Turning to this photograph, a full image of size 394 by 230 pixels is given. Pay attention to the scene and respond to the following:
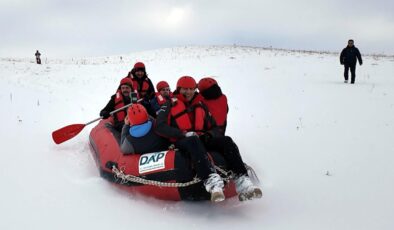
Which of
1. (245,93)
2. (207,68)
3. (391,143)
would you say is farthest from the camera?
(207,68)

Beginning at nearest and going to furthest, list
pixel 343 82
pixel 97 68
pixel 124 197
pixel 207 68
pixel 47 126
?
1. pixel 124 197
2. pixel 47 126
3. pixel 343 82
4. pixel 207 68
5. pixel 97 68

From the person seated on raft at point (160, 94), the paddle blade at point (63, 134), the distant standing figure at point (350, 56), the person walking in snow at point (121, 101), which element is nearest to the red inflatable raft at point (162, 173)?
the person walking in snow at point (121, 101)

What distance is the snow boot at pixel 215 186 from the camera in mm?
3838

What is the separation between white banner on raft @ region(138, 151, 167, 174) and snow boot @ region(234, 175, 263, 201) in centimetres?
88

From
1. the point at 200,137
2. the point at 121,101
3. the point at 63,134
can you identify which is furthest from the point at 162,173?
the point at 63,134

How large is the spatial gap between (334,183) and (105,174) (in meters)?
3.02

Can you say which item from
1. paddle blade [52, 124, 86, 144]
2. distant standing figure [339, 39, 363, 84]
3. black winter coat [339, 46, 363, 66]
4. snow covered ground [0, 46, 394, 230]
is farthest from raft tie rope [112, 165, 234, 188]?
black winter coat [339, 46, 363, 66]

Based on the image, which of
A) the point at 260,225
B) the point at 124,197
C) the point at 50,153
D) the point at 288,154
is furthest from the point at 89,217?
the point at 288,154

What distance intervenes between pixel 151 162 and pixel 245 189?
1.13 metres

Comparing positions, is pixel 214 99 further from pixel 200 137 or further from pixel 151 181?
pixel 151 181

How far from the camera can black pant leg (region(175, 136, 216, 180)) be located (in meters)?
4.08

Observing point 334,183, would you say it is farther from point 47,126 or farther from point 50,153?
point 47,126

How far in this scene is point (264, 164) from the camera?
5.81 metres

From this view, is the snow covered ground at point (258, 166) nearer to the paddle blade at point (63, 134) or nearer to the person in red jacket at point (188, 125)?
the paddle blade at point (63, 134)
